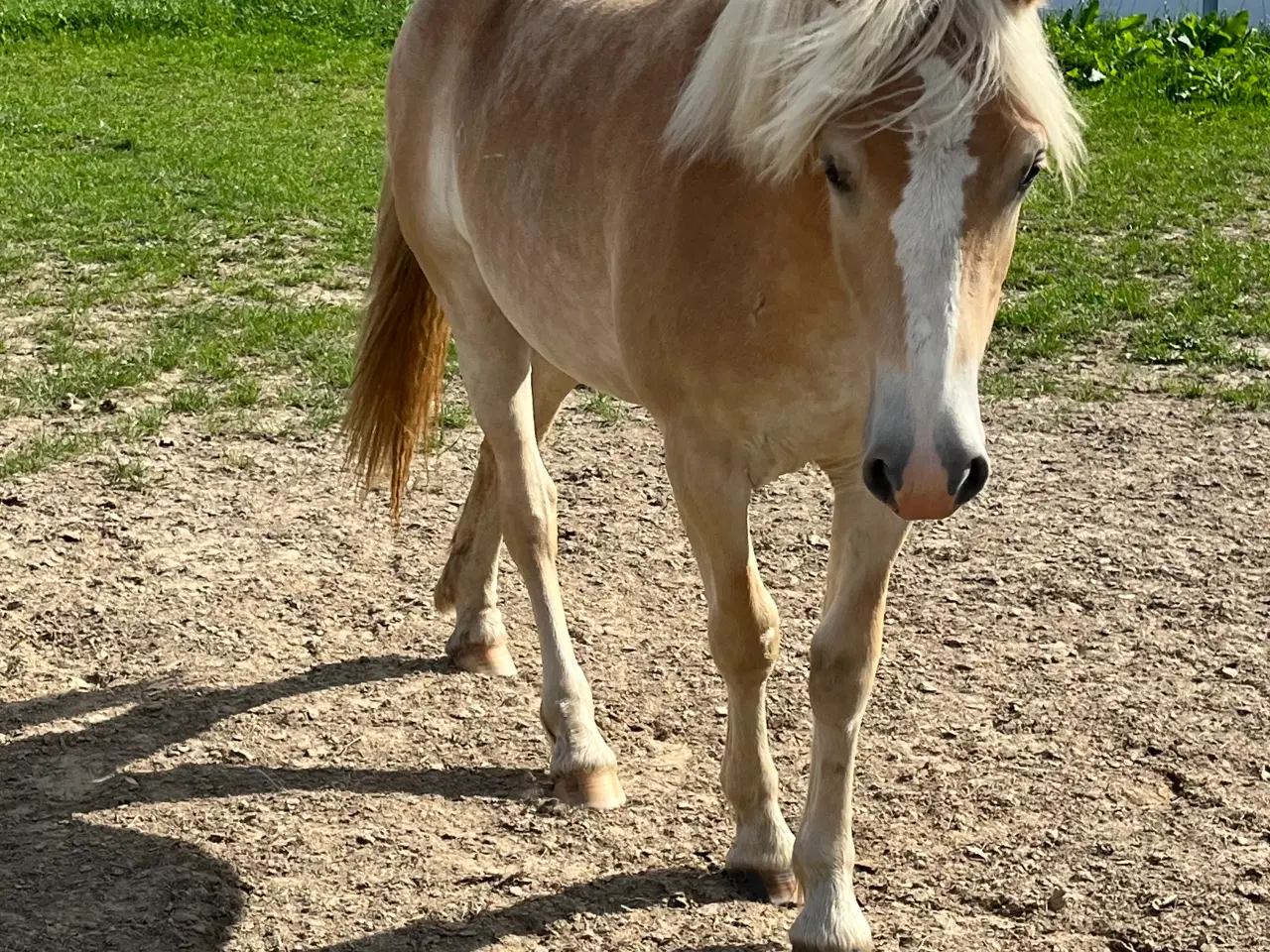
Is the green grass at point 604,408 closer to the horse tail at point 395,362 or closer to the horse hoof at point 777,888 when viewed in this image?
the horse tail at point 395,362

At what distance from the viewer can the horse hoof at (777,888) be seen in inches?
125

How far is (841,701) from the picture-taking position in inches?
120

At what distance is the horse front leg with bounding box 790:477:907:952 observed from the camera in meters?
2.95

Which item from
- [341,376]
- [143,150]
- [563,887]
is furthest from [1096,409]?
[143,150]

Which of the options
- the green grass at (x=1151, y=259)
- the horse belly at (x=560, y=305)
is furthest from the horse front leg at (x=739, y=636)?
the green grass at (x=1151, y=259)

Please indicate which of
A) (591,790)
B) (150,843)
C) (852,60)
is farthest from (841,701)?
(150,843)

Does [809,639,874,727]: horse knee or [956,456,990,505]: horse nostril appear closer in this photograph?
[956,456,990,505]: horse nostril

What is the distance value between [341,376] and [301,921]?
10.9ft

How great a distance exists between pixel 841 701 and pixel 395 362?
1876mm

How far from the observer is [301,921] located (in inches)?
122

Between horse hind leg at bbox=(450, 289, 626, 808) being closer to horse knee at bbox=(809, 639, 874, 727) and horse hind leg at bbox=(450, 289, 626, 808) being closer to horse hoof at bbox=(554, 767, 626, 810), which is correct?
horse hoof at bbox=(554, 767, 626, 810)

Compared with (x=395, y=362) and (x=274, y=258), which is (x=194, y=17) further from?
(x=395, y=362)

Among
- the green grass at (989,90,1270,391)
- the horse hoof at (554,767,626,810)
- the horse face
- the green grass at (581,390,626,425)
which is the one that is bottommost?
the horse hoof at (554,767,626,810)

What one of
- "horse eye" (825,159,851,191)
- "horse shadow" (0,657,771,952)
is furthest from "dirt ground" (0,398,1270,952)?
"horse eye" (825,159,851,191)
